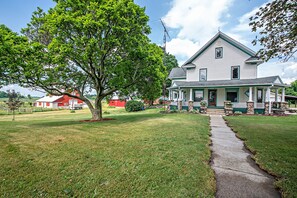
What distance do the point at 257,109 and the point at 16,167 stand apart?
19.0 meters

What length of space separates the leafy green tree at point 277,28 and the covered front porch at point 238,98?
1111 cm

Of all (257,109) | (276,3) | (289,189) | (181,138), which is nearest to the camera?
(289,189)

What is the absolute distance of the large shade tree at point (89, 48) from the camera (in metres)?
8.09

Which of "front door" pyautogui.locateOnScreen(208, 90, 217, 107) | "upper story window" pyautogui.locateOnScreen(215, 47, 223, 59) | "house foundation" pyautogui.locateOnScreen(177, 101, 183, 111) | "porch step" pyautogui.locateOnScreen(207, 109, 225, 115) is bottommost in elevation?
"porch step" pyautogui.locateOnScreen(207, 109, 225, 115)

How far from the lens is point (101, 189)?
2.74 meters

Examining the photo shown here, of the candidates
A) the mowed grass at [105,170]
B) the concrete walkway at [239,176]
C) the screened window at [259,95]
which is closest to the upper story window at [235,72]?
the screened window at [259,95]

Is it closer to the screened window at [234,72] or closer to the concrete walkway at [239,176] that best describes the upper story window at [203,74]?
the screened window at [234,72]

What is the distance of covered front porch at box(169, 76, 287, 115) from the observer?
50.6ft

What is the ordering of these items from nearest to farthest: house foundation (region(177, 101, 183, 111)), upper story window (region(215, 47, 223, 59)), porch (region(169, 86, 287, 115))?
porch (region(169, 86, 287, 115)) < house foundation (region(177, 101, 183, 111)) < upper story window (region(215, 47, 223, 59))

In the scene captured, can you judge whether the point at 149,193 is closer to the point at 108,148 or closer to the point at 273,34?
the point at 108,148

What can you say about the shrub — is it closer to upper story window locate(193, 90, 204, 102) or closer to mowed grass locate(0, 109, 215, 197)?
upper story window locate(193, 90, 204, 102)

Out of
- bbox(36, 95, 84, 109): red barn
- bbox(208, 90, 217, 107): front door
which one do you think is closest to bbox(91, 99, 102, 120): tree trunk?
bbox(208, 90, 217, 107): front door

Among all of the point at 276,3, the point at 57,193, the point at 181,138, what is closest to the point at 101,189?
the point at 57,193

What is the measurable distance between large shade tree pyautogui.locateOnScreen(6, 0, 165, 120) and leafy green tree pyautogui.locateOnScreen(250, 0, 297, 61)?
5935mm
